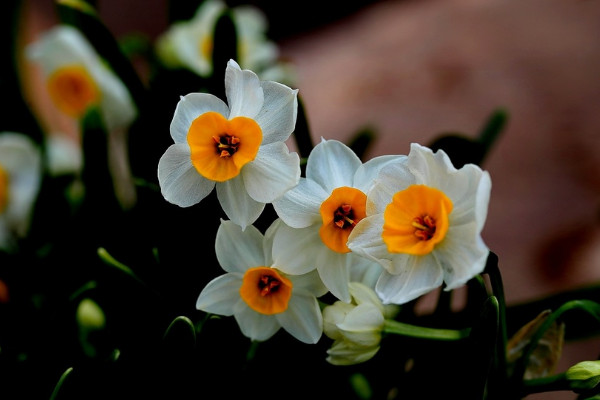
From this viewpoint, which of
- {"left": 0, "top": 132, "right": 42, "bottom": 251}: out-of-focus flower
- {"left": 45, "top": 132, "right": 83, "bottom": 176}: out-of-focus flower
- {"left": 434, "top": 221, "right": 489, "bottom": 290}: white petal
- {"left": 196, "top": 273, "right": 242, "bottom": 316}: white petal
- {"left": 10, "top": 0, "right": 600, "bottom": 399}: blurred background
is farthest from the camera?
{"left": 10, "top": 0, "right": 600, "bottom": 399}: blurred background

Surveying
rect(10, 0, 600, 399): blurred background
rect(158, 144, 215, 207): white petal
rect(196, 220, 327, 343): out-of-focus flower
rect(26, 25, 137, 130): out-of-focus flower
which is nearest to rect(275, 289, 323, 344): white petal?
rect(196, 220, 327, 343): out-of-focus flower

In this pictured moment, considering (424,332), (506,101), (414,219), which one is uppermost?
(414,219)

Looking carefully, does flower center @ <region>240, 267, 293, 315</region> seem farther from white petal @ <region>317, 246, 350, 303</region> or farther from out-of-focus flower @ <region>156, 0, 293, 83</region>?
out-of-focus flower @ <region>156, 0, 293, 83</region>

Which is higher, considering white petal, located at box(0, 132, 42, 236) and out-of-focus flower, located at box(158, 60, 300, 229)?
out-of-focus flower, located at box(158, 60, 300, 229)

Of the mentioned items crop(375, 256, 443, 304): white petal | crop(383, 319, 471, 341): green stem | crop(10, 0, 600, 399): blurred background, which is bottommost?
crop(10, 0, 600, 399): blurred background

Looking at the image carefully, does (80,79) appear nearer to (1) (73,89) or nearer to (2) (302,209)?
(1) (73,89)

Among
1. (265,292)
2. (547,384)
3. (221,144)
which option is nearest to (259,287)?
(265,292)

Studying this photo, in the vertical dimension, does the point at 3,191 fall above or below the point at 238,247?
below
